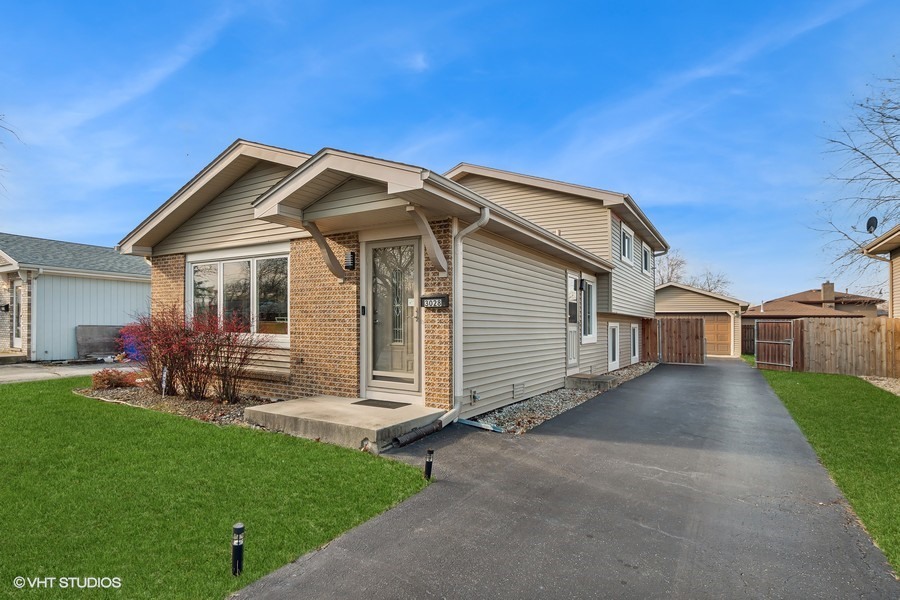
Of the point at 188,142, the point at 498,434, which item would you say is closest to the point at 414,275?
the point at 498,434

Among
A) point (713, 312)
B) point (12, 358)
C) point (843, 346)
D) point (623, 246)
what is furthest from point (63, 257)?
point (713, 312)

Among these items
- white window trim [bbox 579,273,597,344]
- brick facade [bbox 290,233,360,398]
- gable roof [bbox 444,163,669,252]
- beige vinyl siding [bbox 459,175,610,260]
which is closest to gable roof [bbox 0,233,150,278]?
brick facade [bbox 290,233,360,398]

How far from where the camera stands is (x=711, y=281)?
4741cm

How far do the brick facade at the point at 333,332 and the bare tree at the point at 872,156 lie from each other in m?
9.31

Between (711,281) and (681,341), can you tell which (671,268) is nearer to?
(711,281)

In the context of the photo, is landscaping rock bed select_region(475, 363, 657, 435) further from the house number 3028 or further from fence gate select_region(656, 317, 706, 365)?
fence gate select_region(656, 317, 706, 365)

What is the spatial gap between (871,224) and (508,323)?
10.3 metres

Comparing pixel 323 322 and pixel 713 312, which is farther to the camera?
pixel 713 312

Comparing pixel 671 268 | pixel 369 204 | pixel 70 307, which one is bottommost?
pixel 70 307

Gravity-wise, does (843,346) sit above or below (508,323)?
below

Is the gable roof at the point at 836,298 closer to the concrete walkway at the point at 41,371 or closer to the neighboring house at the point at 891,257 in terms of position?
the neighboring house at the point at 891,257

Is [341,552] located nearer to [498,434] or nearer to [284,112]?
[498,434]

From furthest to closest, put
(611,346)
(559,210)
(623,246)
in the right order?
(611,346), (623,246), (559,210)

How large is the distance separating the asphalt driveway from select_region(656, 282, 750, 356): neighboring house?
780 inches
